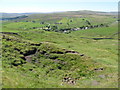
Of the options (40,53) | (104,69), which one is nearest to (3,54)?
(40,53)

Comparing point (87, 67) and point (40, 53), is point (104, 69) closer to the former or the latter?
point (87, 67)

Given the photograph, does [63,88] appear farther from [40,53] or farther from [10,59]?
[40,53]

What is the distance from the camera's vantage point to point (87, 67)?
129ft

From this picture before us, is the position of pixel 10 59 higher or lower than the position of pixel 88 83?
higher

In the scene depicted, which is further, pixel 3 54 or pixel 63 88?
pixel 3 54

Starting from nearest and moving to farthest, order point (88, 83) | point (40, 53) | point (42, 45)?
1. point (88, 83)
2. point (40, 53)
3. point (42, 45)

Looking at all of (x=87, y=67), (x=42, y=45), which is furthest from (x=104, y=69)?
(x=42, y=45)

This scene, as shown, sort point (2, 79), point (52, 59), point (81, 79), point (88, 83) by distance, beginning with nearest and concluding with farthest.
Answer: point (2, 79) < point (88, 83) < point (81, 79) < point (52, 59)

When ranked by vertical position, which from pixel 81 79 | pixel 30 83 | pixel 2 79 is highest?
pixel 2 79

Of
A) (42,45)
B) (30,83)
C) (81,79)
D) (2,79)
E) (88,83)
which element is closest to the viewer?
(2,79)

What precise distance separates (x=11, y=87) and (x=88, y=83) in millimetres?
15662

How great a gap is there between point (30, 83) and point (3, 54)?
18.4 meters

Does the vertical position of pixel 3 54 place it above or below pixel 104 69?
above

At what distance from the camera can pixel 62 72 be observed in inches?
1454
